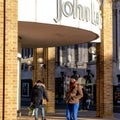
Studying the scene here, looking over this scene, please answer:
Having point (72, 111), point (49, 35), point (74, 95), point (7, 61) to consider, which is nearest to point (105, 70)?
point (49, 35)

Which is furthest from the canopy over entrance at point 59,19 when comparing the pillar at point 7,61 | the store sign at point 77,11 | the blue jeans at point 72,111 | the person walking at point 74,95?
the blue jeans at point 72,111

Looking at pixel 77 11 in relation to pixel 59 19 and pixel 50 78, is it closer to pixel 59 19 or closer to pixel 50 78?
pixel 59 19

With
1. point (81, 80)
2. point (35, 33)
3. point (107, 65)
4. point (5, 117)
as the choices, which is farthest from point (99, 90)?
point (81, 80)

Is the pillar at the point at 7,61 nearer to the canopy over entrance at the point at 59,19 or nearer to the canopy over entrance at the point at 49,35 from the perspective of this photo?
the canopy over entrance at the point at 59,19

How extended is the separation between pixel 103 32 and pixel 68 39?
6.70 feet

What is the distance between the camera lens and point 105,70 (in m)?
24.7

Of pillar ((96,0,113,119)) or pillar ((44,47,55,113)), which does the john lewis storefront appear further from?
pillar ((44,47,55,113))

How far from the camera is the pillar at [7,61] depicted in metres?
15.5

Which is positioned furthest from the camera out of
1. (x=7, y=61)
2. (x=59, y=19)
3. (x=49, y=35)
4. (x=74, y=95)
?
(x=49, y=35)

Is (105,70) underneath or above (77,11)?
underneath

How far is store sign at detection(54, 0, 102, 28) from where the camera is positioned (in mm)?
18500

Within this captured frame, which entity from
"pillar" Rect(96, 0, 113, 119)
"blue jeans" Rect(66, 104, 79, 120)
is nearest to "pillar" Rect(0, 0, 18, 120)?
"blue jeans" Rect(66, 104, 79, 120)

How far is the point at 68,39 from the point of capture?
23594 millimetres

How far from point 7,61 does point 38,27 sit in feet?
13.7
